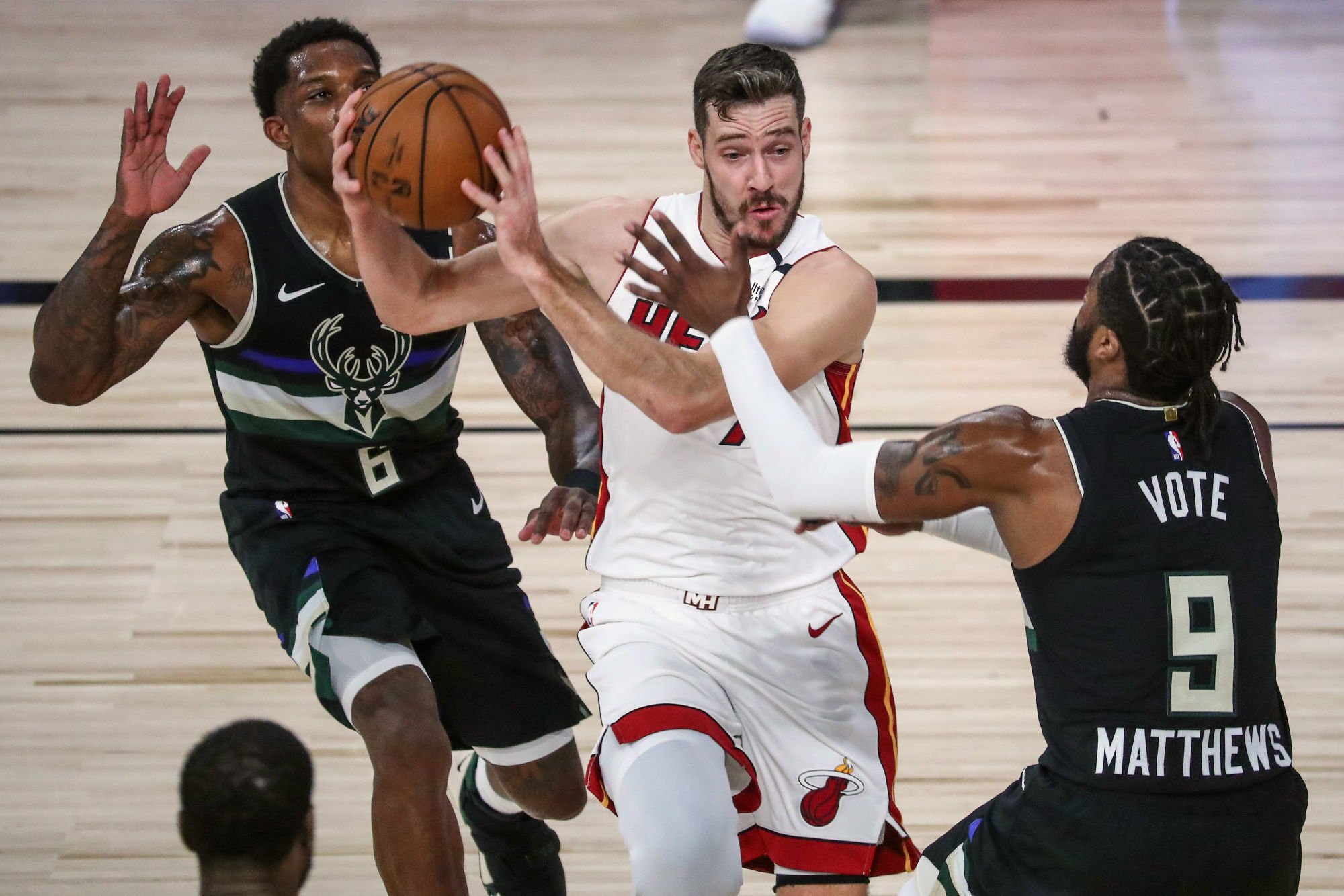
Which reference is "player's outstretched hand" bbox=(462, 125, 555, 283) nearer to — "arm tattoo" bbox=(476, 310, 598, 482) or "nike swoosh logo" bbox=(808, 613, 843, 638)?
"arm tattoo" bbox=(476, 310, 598, 482)

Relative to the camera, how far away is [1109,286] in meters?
2.79

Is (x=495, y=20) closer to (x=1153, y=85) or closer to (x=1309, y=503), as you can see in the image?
(x=1153, y=85)

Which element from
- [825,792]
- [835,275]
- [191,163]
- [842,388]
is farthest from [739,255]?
[191,163]

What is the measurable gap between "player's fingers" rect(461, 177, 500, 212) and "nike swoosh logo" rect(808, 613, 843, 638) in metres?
1.11

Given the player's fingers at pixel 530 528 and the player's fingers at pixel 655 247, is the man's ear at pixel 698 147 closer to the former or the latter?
the player's fingers at pixel 655 247

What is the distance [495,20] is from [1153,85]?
4169 mm

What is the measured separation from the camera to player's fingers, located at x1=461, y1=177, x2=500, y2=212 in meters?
3.05

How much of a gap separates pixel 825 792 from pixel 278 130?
199 cm

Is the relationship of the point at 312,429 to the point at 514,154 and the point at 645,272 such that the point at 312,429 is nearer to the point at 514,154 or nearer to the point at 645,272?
the point at 514,154

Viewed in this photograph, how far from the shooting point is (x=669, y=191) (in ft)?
25.9

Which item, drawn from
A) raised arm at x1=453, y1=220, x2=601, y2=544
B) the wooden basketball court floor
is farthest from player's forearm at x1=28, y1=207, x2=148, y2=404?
the wooden basketball court floor

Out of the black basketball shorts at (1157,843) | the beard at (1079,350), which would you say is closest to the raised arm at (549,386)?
the beard at (1079,350)

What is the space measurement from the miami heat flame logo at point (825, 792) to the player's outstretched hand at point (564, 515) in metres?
0.74

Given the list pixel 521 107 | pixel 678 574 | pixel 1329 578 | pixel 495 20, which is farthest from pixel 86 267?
pixel 495 20
